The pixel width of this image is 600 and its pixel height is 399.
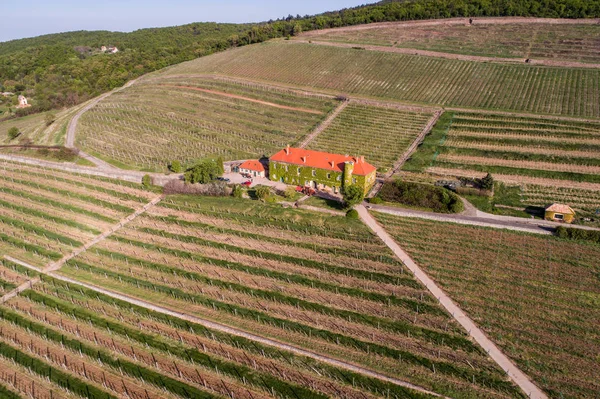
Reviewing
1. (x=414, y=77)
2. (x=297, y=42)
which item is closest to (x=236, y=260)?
(x=414, y=77)

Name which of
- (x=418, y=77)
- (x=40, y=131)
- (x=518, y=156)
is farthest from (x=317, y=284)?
(x=40, y=131)

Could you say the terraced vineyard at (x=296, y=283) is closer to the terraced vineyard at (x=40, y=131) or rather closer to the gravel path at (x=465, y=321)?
the gravel path at (x=465, y=321)

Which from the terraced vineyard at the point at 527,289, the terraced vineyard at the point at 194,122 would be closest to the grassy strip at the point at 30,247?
Answer: the terraced vineyard at the point at 194,122

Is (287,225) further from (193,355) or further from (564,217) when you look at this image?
(564,217)

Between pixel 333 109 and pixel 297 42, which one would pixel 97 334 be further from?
pixel 297 42

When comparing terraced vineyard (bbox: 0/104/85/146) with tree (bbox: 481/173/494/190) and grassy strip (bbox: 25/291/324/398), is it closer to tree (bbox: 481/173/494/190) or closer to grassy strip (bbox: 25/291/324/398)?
grassy strip (bbox: 25/291/324/398)

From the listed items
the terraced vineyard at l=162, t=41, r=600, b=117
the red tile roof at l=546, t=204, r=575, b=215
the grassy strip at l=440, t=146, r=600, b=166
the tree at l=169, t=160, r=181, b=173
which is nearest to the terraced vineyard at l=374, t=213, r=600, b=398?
the red tile roof at l=546, t=204, r=575, b=215
